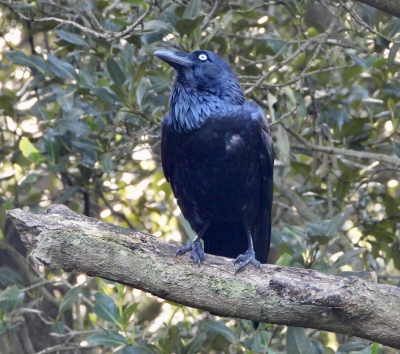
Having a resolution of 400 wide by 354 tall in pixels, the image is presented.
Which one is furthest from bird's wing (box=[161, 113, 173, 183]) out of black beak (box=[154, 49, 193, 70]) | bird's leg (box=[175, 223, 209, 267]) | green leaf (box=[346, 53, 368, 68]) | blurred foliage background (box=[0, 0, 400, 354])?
green leaf (box=[346, 53, 368, 68])

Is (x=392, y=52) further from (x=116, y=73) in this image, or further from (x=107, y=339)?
(x=107, y=339)

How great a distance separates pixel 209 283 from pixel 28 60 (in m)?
2.27

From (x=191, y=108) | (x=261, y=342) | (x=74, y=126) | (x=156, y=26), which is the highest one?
(x=156, y=26)

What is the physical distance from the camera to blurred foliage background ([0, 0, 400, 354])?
3.97 m

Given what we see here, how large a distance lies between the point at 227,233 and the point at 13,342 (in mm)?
1747

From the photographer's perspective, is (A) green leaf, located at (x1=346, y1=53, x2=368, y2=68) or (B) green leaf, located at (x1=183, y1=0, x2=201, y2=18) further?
(A) green leaf, located at (x1=346, y1=53, x2=368, y2=68)

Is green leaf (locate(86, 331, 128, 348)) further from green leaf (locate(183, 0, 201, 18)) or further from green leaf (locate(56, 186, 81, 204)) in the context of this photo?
green leaf (locate(183, 0, 201, 18))

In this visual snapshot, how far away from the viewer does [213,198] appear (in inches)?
153

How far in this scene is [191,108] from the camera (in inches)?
149

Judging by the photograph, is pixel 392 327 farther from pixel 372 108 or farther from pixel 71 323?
pixel 71 323

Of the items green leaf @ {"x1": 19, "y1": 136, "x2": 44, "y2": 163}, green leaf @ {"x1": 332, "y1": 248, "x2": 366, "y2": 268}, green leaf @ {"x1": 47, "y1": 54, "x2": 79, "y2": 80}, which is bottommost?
green leaf @ {"x1": 332, "y1": 248, "x2": 366, "y2": 268}

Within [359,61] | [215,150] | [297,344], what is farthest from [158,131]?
[297,344]

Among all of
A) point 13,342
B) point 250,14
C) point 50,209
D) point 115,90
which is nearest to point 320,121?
point 250,14

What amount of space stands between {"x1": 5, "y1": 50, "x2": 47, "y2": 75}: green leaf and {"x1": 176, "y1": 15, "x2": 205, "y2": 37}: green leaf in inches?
40.4
